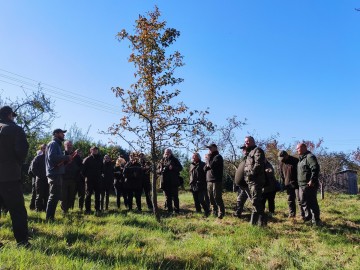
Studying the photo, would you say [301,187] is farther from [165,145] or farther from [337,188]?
[337,188]

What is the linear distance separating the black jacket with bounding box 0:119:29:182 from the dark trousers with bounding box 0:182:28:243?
13 cm

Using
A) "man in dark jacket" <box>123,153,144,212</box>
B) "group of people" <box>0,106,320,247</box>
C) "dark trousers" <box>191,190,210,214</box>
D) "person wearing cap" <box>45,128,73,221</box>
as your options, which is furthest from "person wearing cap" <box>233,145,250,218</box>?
"person wearing cap" <box>45,128,73,221</box>

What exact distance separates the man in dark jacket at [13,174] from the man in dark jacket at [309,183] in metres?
6.10

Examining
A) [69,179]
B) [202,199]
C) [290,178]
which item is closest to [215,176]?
[202,199]

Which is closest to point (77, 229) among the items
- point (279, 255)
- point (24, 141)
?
point (24, 141)

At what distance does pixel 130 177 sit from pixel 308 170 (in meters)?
6.07

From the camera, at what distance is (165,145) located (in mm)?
9266

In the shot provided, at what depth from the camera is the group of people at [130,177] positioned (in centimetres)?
536

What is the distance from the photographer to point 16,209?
17.3 feet

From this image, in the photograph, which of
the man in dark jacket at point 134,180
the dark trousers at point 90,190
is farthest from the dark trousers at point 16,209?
the man in dark jacket at point 134,180

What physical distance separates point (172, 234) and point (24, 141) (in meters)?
3.39

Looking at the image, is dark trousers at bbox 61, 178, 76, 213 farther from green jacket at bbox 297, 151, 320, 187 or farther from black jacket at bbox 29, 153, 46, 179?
green jacket at bbox 297, 151, 320, 187

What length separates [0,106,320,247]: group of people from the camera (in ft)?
17.6

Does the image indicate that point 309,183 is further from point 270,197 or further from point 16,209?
point 16,209
